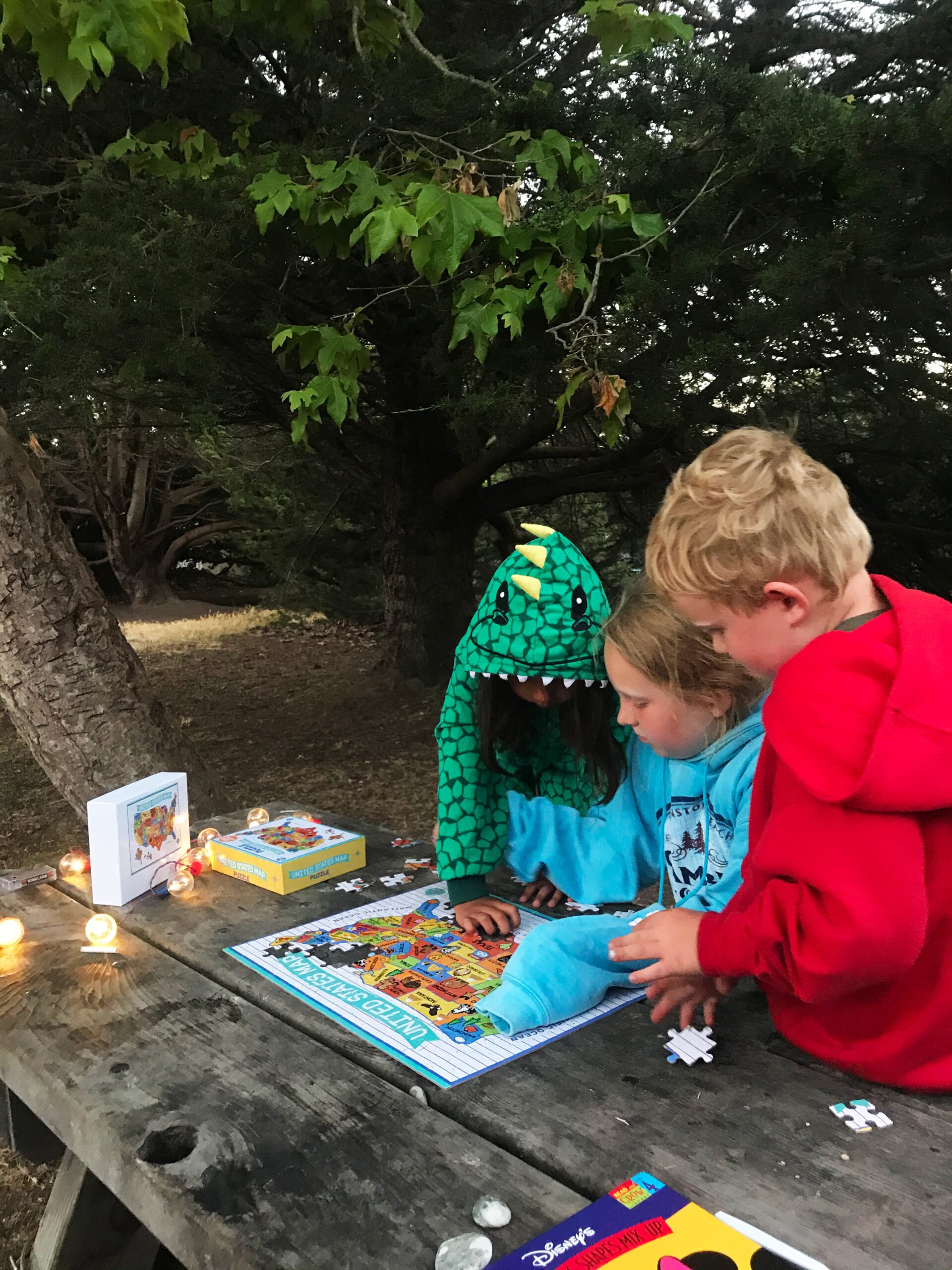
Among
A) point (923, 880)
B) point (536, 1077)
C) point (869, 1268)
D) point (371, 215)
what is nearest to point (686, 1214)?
point (869, 1268)

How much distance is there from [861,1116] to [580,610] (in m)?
1.08

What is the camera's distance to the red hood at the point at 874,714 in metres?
1.13

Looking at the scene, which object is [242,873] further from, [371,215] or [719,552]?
[371,215]

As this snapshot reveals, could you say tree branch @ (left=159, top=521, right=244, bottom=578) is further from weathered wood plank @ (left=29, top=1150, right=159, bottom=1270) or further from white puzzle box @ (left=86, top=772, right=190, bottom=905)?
weathered wood plank @ (left=29, top=1150, right=159, bottom=1270)

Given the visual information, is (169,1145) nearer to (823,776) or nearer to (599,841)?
(823,776)

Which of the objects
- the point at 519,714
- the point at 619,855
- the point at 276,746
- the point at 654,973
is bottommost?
the point at 276,746

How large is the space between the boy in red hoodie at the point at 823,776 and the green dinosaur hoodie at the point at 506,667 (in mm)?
592

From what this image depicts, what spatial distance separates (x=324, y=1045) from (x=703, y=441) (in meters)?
5.53

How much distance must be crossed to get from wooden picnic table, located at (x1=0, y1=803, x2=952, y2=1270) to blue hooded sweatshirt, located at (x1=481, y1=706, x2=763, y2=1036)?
79 millimetres

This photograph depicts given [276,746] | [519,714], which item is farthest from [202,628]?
[519,714]

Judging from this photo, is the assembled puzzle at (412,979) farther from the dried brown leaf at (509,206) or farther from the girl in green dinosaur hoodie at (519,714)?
the dried brown leaf at (509,206)

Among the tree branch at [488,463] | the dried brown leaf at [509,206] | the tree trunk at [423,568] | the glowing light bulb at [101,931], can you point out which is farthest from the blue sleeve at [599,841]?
the tree trunk at [423,568]

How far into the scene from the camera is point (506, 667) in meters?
2.10

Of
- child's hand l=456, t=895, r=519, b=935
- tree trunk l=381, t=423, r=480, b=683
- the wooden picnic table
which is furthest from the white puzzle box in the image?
tree trunk l=381, t=423, r=480, b=683
